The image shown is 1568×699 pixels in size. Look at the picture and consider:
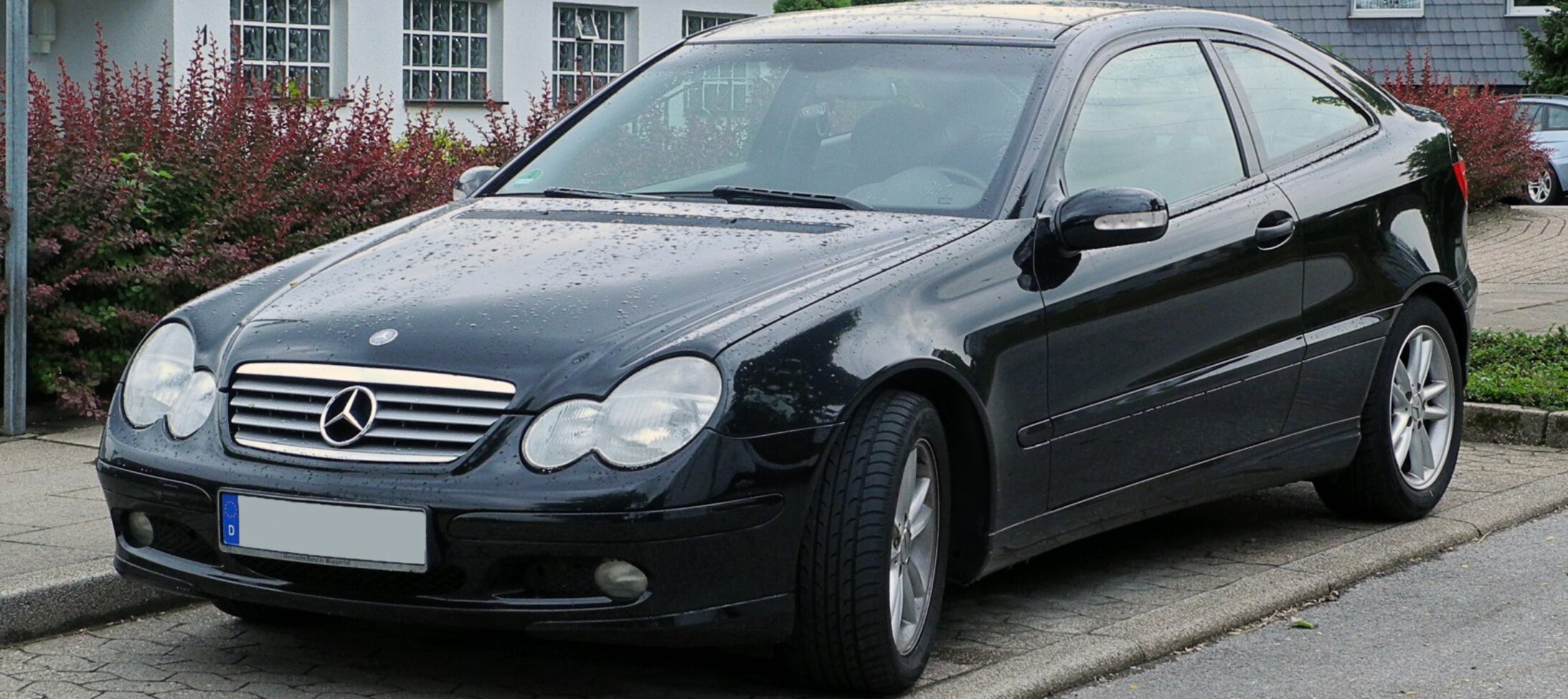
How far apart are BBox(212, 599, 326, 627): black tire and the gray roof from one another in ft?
89.5

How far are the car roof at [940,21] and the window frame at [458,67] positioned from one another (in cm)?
1573

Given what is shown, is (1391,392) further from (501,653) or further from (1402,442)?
(501,653)

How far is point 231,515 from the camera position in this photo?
423 cm

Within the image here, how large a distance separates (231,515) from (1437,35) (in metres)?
29.4

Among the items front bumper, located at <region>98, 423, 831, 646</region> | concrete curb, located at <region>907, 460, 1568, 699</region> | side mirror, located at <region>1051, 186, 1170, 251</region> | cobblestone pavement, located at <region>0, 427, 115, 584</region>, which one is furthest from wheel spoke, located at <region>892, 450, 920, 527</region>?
cobblestone pavement, located at <region>0, 427, 115, 584</region>

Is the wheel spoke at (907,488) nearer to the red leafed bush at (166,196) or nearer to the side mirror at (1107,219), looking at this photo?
the side mirror at (1107,219)

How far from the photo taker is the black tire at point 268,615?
16.6 ft

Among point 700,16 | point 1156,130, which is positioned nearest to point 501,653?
point 1156,130

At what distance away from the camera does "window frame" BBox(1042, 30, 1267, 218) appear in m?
5.26

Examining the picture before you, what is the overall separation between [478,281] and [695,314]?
574 millimetres

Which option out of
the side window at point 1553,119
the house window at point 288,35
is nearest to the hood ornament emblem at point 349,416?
the house window at point 288,35

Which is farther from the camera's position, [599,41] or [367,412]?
[599,41]

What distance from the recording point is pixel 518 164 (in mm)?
5812

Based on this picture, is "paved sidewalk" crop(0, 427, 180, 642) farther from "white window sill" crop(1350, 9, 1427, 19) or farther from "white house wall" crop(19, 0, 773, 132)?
"white window sill" crop(1350, 9, 1427, 19)
